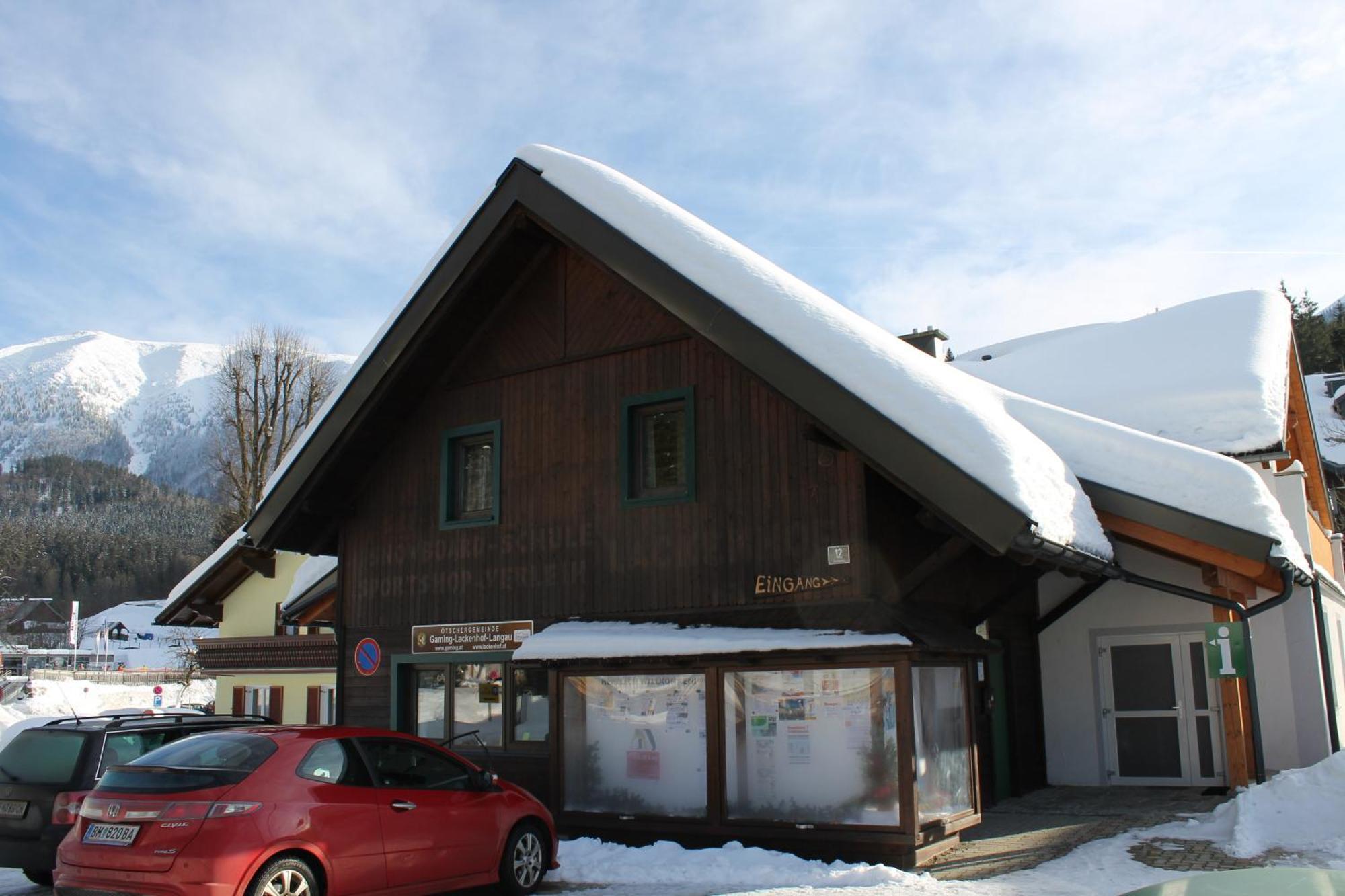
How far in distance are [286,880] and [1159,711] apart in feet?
35.5

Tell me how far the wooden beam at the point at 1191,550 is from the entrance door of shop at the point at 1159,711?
272cm

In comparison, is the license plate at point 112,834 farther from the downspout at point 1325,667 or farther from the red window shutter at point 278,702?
the red window shutter at point 278,702

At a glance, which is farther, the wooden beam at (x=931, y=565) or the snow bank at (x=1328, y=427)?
the snow bank at (x=1328, y=427)

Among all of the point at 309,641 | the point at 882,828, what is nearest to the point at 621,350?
the point at 882,828

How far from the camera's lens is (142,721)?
10953mm

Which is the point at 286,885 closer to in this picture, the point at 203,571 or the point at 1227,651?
the point at 1227,651

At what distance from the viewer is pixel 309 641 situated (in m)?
25.5

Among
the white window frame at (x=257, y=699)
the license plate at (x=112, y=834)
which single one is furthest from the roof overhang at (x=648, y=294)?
the white window frame at (x=257, y=699)

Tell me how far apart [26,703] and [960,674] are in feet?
130

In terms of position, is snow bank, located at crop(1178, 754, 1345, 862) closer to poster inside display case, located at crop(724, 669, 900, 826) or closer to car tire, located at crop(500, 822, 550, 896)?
poster inside display case, located at crop(724, 669, 900, 826)

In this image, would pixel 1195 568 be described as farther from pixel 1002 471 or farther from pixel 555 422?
pixel 555 422

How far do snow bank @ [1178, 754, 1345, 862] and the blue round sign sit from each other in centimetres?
901

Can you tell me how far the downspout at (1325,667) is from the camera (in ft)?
44.5

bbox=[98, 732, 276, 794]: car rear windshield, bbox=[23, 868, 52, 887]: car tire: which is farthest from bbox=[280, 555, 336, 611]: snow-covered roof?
bbox=[98, 732, 276, 794]: car rear windshield
